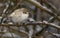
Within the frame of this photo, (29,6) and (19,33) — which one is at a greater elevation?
(29,6)

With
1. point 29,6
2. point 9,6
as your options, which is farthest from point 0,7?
point 29,6

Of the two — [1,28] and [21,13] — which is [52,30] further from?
[1,28]

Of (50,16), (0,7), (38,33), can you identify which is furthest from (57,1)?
(0,7)

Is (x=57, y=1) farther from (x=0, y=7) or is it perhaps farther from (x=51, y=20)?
(x=0, y=7)

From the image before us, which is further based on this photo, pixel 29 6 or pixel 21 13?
pixel 29 6

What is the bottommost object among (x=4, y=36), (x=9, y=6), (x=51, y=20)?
(x=4, y=36)

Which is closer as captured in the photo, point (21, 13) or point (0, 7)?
point (21, 13)

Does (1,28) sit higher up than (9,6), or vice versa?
(9,6)

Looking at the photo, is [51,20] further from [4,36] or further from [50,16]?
[4,36]
